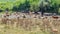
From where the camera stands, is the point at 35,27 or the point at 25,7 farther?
the point at 25,7

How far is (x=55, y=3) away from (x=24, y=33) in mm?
47446

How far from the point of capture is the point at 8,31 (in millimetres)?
6125

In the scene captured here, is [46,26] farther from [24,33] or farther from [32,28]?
[24,33]

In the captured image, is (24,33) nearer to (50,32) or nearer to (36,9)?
(50,32)

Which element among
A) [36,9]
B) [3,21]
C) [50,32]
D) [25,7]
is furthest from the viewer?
[25,7]

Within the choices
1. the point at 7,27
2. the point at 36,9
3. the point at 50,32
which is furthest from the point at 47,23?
the point at 36,9

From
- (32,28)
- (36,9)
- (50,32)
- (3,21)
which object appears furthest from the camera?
(36,9)

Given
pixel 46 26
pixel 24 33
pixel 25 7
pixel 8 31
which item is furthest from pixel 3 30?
pixel 25 7

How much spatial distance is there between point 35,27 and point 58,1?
156 ft

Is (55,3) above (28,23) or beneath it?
beneath

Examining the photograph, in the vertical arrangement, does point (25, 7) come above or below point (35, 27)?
below

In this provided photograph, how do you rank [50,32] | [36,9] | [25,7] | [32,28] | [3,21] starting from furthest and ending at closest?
[25,7] < [36,9] < [3,21] < [32,28] < [50,32]

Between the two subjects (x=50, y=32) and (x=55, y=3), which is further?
(x=55, y=3)

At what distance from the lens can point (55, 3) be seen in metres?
52.8
